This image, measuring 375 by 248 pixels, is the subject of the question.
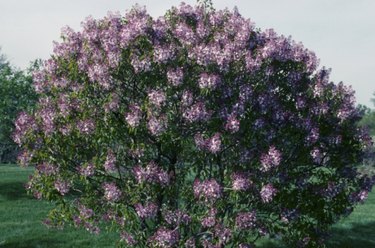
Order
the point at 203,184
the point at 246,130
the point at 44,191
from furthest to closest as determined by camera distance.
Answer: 1. the point at 44,191
2. the point at 246,130
3. the point at 203,184

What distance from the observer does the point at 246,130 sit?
384 inches

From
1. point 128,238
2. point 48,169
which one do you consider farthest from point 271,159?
point 48,169

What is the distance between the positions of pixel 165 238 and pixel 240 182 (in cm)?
159

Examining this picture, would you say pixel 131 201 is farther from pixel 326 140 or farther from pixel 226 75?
pixel 326 140

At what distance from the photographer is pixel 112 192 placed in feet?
31.2

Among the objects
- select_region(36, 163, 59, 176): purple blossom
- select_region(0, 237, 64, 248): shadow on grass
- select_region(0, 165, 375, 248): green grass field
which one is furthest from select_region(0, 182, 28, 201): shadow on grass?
select_region(36, 163, 59, 176): purple blossom

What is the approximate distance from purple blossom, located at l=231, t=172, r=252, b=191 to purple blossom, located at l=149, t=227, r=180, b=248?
1.32 metres

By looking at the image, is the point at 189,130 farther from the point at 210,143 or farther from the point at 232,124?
the point at 232,124

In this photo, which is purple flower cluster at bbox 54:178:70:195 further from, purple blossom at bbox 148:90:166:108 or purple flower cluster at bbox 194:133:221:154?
purple flower cluster at bbox 194:133:221:154

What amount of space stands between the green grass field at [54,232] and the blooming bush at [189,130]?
5.65 m

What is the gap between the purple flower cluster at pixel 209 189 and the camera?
357 inches

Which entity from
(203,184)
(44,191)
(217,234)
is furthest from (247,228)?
(44,191)

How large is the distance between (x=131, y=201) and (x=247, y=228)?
2108mm

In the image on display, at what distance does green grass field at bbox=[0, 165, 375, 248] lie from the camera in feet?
52.7
